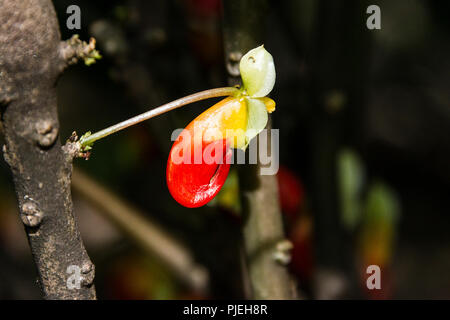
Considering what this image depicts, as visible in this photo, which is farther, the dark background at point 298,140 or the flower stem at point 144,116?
the dark background at point 298,140

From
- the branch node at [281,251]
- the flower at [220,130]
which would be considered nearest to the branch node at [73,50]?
the flower at [220,130]

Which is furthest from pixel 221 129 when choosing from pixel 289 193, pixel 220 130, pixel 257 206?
pixel 289 193

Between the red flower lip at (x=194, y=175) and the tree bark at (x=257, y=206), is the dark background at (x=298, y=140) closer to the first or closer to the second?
the tree bark at (x=257, y=206)

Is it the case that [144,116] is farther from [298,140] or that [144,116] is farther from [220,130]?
[298,140]

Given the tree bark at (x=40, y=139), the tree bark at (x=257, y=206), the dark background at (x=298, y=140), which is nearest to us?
the tree bark at (x=40, y=139)

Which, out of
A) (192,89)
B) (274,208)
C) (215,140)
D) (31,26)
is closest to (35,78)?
(31,26)

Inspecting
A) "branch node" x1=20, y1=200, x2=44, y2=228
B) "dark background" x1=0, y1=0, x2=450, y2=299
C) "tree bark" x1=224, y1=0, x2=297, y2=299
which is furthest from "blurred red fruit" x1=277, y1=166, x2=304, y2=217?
"branch node" x1=20, y1=200, x2=44, y2=228

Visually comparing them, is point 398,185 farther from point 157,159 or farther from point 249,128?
point 249,128
